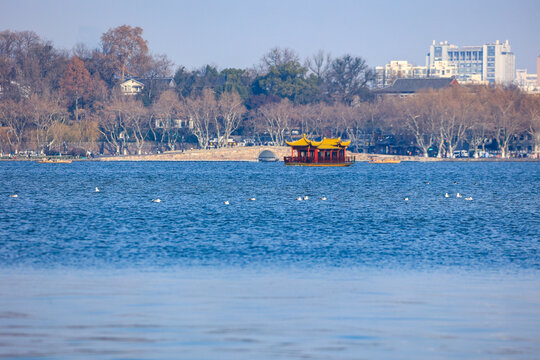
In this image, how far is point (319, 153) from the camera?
104 m

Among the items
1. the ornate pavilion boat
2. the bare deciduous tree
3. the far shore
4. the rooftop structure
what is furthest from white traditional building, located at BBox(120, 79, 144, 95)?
the rooftop structure

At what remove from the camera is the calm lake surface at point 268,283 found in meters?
11.4

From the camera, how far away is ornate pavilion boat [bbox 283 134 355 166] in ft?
336

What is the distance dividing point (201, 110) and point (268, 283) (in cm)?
10387

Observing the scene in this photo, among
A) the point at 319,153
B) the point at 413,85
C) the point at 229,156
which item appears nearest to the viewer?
the point at 319,153

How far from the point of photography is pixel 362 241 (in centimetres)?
2600

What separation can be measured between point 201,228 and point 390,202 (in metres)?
18.4

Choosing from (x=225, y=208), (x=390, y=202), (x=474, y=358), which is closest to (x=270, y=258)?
(x=474, y=358)

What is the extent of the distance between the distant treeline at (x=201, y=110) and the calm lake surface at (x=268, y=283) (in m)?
78.9

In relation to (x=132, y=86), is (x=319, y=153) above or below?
below

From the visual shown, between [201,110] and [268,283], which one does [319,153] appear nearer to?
[201,110]

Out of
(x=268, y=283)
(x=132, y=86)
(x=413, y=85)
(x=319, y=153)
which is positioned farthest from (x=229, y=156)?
(x=268, y=283)

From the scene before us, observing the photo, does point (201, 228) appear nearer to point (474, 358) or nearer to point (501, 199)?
point (474, 358)

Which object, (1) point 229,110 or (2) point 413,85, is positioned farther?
(2) point 413,85
